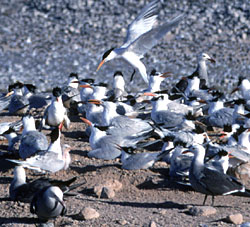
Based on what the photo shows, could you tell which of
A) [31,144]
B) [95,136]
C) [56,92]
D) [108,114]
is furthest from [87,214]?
→ [56,92]

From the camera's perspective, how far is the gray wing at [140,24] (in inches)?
391

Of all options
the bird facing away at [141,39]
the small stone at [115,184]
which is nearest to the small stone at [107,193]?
the small stone at [115,184]

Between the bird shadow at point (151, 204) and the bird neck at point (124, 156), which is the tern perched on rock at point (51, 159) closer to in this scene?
the bird neck at point (124, 156)

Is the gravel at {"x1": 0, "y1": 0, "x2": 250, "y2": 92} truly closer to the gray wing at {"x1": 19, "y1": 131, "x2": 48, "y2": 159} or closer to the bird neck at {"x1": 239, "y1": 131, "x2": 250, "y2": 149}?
the bird neck at {"x1": 239, "y1": 131, "x2": 250, "y2": 149}

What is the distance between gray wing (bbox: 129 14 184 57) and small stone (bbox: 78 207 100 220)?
4279mm

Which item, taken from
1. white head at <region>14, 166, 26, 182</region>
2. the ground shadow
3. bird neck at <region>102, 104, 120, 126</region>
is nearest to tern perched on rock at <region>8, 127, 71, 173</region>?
white head at <region>14, 166, 26, 182</region>

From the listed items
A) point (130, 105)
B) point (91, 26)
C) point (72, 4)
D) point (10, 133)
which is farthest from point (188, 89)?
point (72, 4)

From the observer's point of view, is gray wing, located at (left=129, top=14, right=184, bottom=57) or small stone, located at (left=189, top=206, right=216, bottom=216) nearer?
small stone, located at (left=189, top=206, right=216, bottom=216)

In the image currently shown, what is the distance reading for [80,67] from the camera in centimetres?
1681

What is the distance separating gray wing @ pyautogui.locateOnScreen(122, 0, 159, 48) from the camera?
→ 9938 millimetres

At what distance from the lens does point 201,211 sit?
17.0 ft

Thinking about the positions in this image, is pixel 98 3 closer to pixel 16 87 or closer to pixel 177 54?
pixel 177 54

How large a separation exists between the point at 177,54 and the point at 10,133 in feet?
35.2

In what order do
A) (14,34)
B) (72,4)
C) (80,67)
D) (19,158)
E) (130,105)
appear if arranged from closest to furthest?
(19,158) → (130,105) → (80,67) → (14,34) → (72,4)
